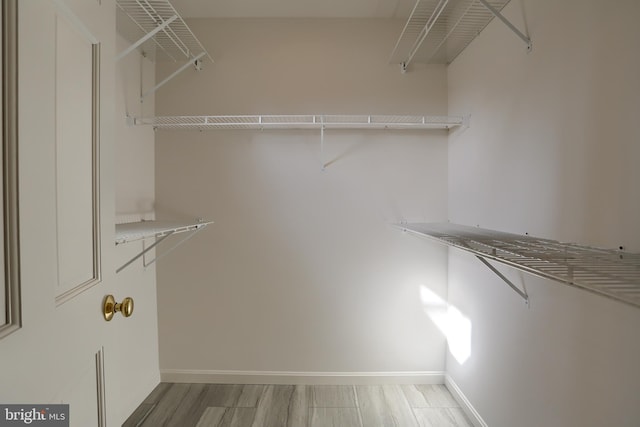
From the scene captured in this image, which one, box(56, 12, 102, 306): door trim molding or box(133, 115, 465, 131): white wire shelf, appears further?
box(133, 115, 465, 131): white wire shelf

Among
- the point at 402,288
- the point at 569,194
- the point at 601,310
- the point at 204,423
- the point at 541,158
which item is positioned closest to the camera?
the point at 601,310

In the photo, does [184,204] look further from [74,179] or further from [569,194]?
[569,194]

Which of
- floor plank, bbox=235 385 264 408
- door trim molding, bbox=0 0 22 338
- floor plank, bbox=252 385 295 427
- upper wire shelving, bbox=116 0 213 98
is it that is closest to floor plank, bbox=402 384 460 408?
floor plank, bbox=252 385 295 427

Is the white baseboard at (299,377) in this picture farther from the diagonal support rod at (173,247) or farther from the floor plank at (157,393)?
the diagonal support rod at (173,247)

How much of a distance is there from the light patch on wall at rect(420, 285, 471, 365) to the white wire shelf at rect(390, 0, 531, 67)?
5.13 ft

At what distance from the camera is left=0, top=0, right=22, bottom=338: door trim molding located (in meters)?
0.55

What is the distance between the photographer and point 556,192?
137cm

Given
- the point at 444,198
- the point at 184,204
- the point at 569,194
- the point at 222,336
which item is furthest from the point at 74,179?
the point at 444,198

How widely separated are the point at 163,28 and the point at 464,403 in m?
2.72

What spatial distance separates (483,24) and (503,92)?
454 millimetres

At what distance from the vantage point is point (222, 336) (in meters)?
2.55

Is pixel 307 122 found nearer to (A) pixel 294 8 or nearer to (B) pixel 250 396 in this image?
(A) pixel 294 8

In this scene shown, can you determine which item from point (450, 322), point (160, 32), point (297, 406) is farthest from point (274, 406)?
point (160, 32)

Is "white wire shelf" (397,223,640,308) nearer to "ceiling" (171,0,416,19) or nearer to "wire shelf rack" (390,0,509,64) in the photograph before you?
→ "wire shelf rack" (390,0,509,64)
